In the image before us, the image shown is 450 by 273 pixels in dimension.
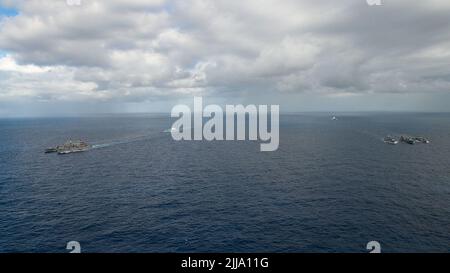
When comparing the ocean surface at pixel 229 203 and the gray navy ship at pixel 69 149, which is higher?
the gray navy ship at pixel 69 149

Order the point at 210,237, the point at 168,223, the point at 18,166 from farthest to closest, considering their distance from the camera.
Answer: the point at 18,166, the point at 168,223, the point at 210,237

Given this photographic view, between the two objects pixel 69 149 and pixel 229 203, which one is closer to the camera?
pixel 229 203

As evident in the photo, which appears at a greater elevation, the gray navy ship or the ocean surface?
the gray navy ship

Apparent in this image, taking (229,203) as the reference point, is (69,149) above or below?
above

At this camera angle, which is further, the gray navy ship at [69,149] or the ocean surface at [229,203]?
the gray navy ship at [69,149]

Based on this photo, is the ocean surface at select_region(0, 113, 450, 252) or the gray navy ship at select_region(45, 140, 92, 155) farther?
the gray navy ship at select_region(45, 140, 92, 155)

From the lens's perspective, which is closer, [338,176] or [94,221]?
[94,221]
